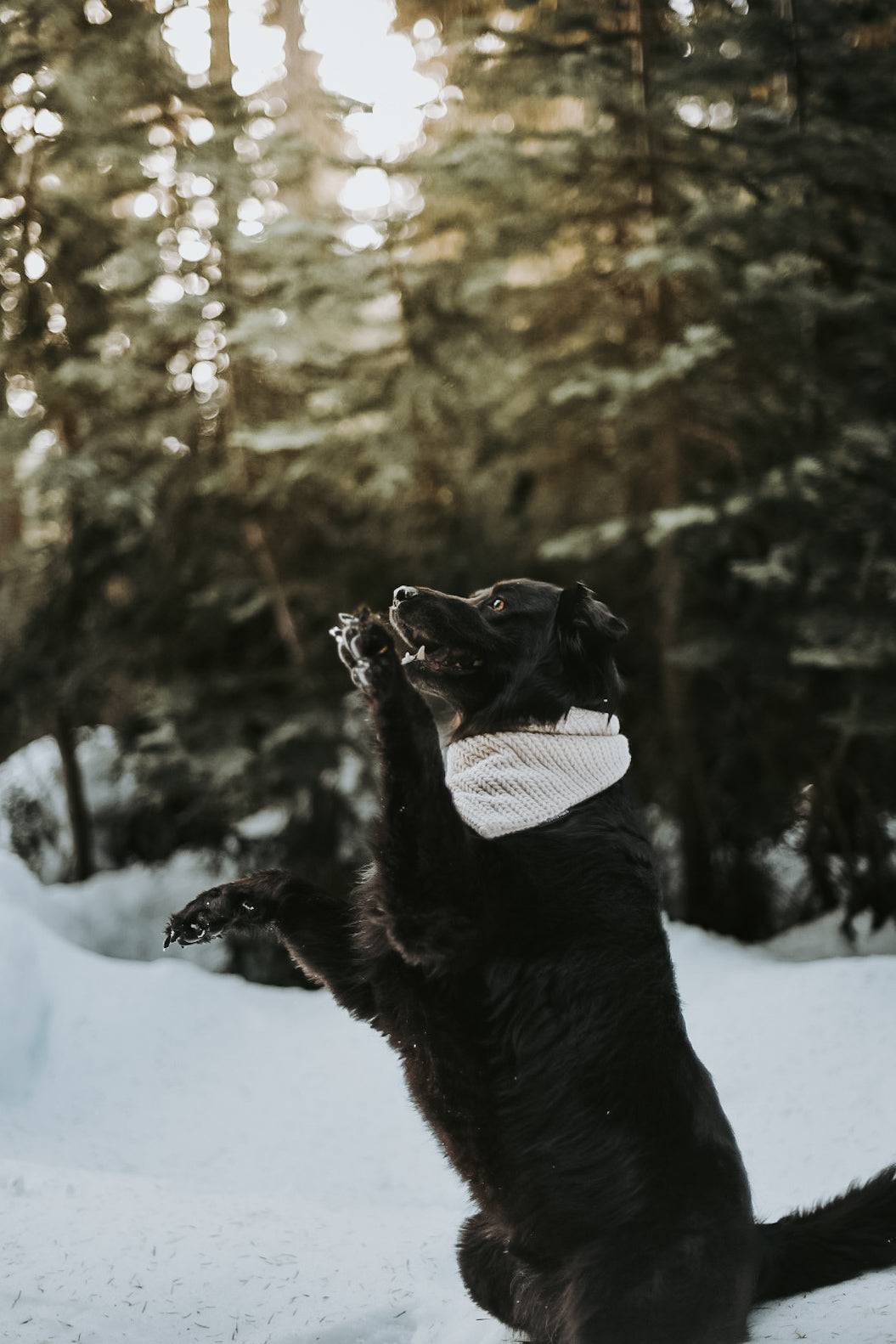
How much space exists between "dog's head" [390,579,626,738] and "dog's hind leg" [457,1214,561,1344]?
1.20 meters

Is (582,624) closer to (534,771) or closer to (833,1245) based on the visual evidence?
(534,771)

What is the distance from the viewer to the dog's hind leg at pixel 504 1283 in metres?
2.16

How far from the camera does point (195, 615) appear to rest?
6.68 meters

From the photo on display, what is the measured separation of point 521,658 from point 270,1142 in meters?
3.23

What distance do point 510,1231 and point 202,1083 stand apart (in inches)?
129

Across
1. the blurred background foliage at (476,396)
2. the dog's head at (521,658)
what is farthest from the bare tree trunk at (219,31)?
the dog's head at (521,658)

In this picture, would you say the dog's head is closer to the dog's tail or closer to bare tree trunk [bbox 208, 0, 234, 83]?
the dog's tail

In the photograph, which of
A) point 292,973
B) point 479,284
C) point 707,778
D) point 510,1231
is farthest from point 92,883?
point 510,1231

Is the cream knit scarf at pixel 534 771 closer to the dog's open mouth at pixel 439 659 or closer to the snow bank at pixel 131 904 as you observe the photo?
the dog's open mouth at pixel 439 659

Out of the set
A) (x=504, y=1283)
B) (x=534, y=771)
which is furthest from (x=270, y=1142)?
(x=534, y=771)

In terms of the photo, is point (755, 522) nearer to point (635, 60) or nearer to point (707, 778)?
point (707, 778)

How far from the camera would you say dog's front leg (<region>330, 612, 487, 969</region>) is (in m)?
2.04

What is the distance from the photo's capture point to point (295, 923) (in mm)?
2512

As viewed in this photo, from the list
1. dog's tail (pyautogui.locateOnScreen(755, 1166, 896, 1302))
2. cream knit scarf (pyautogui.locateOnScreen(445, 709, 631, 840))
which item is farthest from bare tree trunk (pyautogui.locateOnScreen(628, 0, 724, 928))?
dog's tail (pyautogui.locateOnScreen(755, 1166, 896, 1302))
